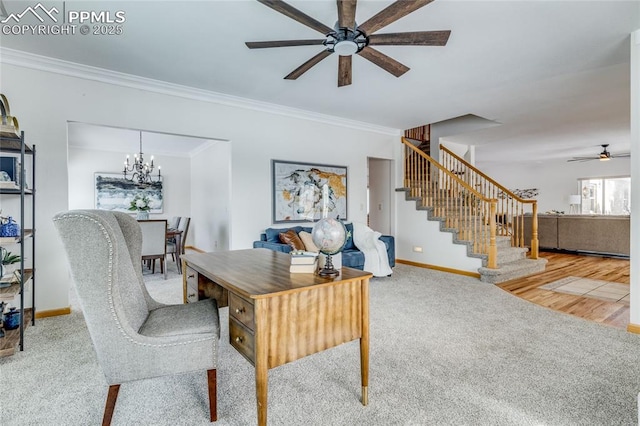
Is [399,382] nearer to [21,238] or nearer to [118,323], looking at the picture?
[118,323]

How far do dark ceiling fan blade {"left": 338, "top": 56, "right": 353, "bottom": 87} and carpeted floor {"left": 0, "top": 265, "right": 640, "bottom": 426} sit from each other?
7.49 feet

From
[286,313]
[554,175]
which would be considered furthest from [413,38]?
[554,175]

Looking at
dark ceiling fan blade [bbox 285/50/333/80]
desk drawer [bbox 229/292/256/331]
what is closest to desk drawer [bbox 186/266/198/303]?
desk drawer [bbox 229/292/256/331]

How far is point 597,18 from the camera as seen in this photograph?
8.21 ft

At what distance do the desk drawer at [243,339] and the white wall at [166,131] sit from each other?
2734mm

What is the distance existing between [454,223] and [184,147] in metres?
5.82

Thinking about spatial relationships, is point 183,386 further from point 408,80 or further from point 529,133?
point 529,133

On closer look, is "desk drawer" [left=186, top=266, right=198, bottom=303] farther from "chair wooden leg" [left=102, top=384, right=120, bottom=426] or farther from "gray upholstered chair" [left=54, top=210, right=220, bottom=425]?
"chair wooden leg" [left=102, top=384, right=120, bottom=426]

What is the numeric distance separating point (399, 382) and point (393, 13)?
2315 mm

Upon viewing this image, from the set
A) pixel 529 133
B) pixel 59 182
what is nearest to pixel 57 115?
pixel 59 182

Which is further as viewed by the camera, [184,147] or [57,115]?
[184,147]

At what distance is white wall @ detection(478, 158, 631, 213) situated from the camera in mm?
9352

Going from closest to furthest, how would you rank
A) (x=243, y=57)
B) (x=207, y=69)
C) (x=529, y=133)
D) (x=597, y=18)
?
(x=597, y=18)
(x=243, y=57)
(x=207, y=69)
(x=529, y=133)

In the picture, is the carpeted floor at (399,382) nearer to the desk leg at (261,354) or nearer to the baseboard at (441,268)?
the desk leg at (261,354)
